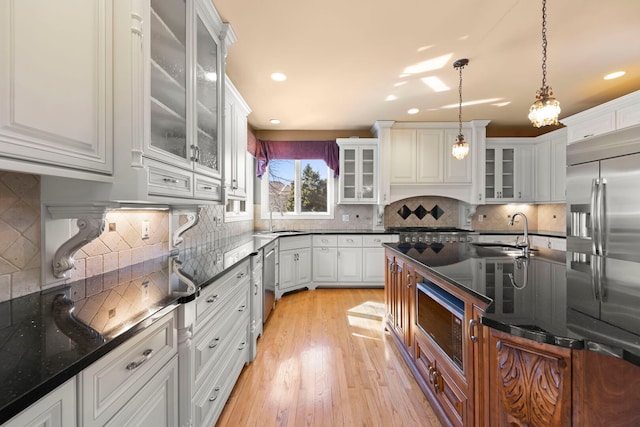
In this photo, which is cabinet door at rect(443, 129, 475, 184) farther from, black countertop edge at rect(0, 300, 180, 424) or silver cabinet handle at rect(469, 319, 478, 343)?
black countertop edge at rect(0, 300, 180, 424)

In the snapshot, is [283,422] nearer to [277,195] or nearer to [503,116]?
[277,195]

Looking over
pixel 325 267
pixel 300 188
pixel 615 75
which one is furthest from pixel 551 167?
pixel 300 188

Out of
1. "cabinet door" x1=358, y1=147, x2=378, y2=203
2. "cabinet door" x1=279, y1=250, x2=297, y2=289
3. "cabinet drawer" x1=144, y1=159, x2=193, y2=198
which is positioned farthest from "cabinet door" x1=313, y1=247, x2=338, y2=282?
"cabinet drawer" x1=144, y1=159, x2=193, y2=198

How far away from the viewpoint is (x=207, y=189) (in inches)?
72.1

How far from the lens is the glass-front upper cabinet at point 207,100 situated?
1.71m

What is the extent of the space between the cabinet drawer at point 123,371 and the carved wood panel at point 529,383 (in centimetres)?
123

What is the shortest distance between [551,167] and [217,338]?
5228 mm

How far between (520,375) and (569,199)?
10.8 ft

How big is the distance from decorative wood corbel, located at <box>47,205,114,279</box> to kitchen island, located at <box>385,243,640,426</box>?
1.52 metres

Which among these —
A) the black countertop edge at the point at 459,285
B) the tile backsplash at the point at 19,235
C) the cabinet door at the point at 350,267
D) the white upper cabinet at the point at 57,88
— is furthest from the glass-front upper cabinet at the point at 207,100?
the cabinet door at the point at 350,267

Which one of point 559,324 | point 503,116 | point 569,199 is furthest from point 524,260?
point 503,116

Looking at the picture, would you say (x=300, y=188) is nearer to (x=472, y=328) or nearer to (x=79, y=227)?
(x=79, y=227)

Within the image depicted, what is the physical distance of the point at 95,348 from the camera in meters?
0.68

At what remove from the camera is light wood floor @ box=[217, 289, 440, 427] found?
1660 mm
